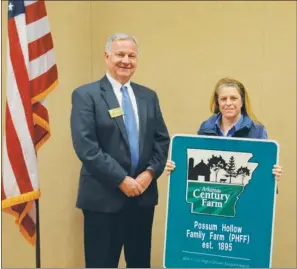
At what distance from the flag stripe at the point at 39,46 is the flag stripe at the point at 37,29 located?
0.02 meters

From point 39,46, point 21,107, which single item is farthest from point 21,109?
point 39,46

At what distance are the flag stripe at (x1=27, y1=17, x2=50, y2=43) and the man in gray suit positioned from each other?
23.5 inches

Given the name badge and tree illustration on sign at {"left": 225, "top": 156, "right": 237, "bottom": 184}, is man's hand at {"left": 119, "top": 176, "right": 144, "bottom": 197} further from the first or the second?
tree illustration on sign at {"left": 225, "top": 156, "right": 237, "bottom": 184}

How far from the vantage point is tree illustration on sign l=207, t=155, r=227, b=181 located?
7.54 ft

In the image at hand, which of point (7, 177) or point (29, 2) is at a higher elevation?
point (29, 2)

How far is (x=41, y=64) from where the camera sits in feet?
9.13

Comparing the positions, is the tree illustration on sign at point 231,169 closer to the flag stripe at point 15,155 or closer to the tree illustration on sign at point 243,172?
the tree illustration on sign at point 243,172

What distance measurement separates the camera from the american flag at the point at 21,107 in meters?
2.67

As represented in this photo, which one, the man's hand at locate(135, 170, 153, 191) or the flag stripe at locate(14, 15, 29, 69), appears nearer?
the man's hand at locate(135, 170, 153, 191)

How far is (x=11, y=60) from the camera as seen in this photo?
2.67 metres

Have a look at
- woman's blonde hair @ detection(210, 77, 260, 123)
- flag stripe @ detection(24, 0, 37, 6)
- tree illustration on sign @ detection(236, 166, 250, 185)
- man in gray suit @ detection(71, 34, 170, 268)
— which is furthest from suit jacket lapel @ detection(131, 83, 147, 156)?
flag stripe @ detection(24, 0, 37, 6)

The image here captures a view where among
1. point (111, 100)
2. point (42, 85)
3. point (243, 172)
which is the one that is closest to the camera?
point (243, 172)

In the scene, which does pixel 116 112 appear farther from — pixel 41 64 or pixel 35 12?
pixel 35 12

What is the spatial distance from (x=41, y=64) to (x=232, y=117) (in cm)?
125
